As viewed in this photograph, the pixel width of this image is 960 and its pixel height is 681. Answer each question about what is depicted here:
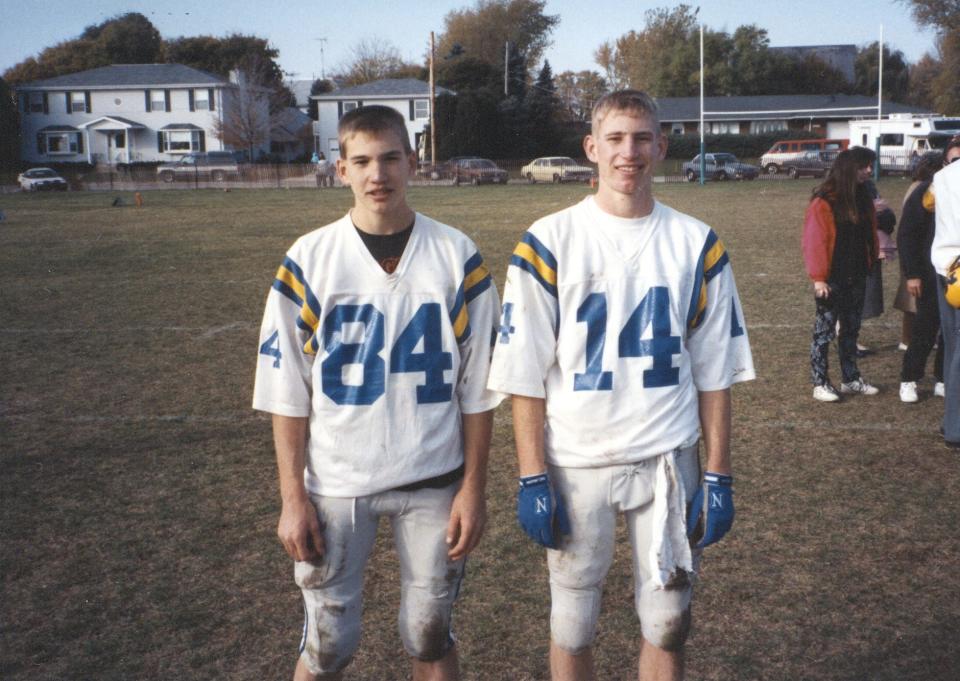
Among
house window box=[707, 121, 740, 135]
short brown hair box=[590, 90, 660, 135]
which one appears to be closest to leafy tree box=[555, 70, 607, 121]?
house window box=[707, 121, 740, 135]

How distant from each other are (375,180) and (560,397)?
893mm

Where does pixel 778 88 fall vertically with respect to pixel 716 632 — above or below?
above

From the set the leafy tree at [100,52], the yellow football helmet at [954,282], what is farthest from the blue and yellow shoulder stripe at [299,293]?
the leafy tree at [100,52]

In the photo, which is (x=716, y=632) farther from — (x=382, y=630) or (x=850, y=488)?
(x=850, y=488)

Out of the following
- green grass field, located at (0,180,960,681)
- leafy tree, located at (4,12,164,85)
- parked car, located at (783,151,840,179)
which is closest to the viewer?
green grass field, located at (0,180,960,681)

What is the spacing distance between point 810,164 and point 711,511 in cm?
4568

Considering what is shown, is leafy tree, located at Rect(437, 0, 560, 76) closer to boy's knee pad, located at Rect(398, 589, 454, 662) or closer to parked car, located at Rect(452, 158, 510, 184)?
parked car, located at Rect(452, 158, 510, 184)

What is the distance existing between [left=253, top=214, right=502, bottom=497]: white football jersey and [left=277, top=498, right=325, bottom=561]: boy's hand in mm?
102

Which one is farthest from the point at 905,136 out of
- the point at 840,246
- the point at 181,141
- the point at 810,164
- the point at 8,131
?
the point at 8,131

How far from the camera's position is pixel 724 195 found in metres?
33.8

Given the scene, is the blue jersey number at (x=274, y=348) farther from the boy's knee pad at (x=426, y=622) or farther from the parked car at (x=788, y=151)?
the parked car at (x=788, y=151)

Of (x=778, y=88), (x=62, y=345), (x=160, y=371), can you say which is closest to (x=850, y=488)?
(x=160, y=371)

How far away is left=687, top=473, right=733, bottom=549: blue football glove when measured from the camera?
2.94 metres

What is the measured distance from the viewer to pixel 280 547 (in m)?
4.92
